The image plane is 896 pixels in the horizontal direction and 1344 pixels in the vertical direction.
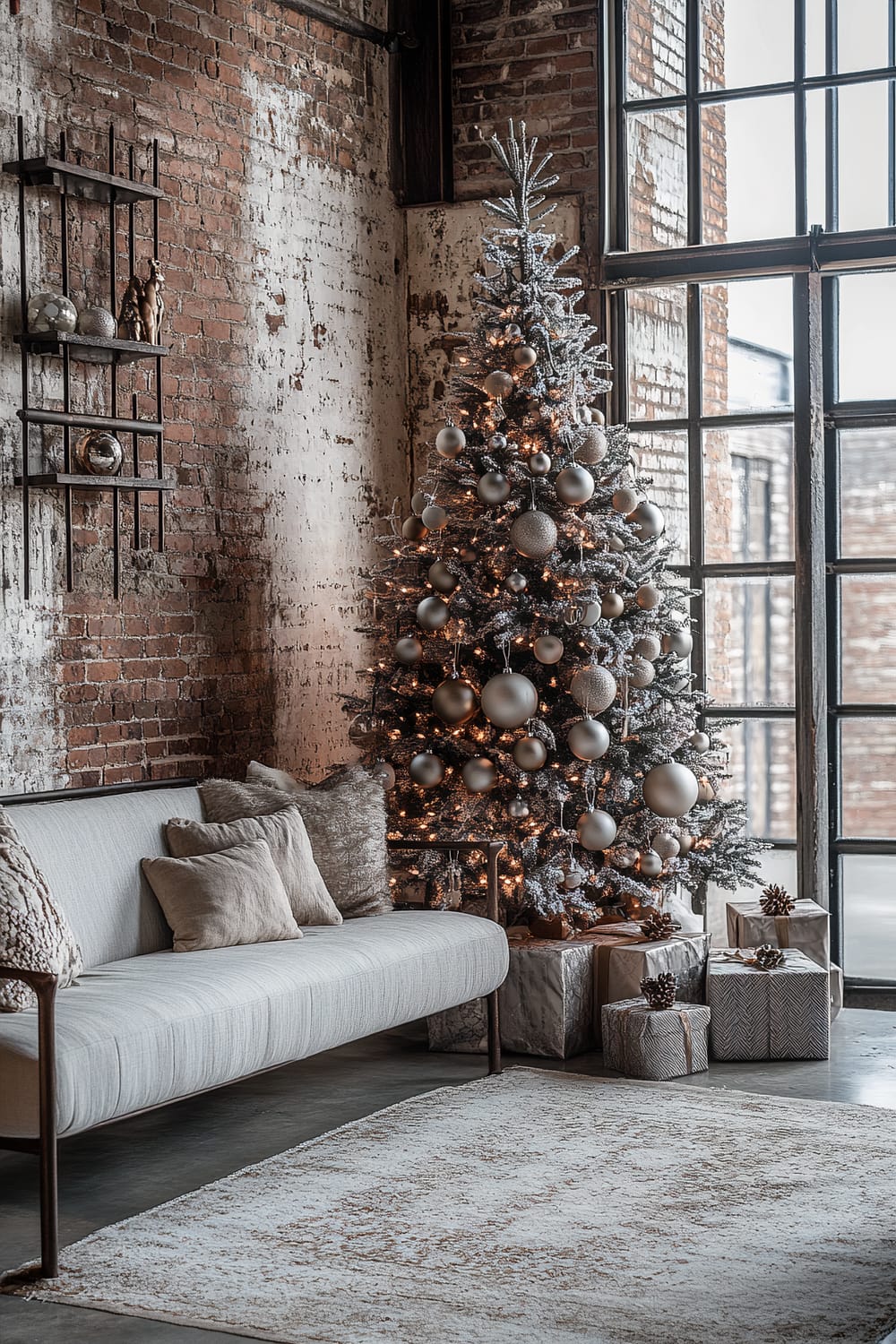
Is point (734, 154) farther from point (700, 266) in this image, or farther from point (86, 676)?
point (86, 676)

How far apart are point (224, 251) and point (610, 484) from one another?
1.53 metres

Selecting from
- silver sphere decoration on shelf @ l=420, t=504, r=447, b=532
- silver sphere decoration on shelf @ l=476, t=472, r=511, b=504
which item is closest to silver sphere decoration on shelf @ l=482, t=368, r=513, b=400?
silver sphere decoration on shelf @ l=476, t=472, r=511, b=504

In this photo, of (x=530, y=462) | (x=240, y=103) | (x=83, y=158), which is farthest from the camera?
(x=240, y=103)

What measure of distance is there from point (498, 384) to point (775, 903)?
1950 millimetres

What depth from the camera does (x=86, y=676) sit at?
16.2ft

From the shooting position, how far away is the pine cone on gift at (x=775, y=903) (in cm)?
550

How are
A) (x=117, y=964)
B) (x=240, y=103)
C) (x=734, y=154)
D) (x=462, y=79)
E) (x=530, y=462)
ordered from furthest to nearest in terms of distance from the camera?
(x=462, y=79) < (x=734, y=154) < (x=240, y=103) < (x=530, y=462) < (x=117, y=964)

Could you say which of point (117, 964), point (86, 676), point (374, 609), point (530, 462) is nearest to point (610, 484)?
point (530, 462)

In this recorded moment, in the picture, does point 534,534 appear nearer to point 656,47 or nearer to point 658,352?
point 658,352

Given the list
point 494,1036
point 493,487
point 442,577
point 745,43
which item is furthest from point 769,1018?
point 745,43

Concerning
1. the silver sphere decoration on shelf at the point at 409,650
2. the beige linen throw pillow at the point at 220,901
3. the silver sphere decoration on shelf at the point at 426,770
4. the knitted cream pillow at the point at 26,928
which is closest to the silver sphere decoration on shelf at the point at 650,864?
the silver sphere decoration on shelf at the point at 426,770

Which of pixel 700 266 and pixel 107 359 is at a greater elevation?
pixel 700 266

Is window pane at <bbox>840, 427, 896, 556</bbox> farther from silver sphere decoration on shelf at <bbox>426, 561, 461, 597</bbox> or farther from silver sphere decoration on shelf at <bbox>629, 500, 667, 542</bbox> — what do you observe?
silver sphere decoration on shelf at <bbox>426, 561, 461, 597</bbox>

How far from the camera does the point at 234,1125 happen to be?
445 centimetres
